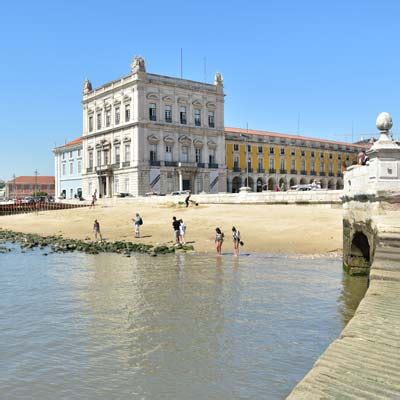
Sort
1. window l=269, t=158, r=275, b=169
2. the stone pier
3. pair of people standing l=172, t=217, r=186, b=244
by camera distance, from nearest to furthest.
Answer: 1. the stone pier
2. pair of people standing l=172, t=217, r=186, b=244
3. window l=269, t=158, r=275, b=169

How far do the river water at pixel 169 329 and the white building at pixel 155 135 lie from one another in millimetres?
49161

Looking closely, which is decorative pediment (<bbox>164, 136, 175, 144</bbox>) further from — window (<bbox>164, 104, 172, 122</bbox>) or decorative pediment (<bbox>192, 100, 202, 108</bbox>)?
decorative pediment (<bbox>192, 100, 202, 108</bbox>)

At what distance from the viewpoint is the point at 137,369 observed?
26.8 ft

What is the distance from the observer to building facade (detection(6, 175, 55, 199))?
15212cm

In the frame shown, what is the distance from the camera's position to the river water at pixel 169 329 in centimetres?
756

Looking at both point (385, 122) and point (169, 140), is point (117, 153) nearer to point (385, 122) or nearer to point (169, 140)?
point (169, 140)

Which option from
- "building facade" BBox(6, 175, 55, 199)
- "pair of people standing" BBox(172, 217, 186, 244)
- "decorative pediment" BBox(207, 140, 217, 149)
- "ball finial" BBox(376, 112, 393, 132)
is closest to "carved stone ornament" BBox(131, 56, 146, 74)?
"decorative pediment" BBox(207, 140, 217, 149)

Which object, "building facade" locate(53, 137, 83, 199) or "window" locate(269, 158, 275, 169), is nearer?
"building facade" locate(53, 137, 83, 199)

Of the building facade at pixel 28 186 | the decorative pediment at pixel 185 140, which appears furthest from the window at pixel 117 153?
the building facade at pixel 28 186

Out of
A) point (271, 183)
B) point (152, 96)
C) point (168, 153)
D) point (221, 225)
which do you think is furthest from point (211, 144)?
point (221, 225)

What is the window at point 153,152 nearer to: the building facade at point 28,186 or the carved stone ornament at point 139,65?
the carved stone ornament at point 139,65

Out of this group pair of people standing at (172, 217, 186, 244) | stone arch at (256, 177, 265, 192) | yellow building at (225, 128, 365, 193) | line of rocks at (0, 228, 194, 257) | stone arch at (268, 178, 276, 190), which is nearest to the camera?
line of rocks at (0, 228, 194, 257)

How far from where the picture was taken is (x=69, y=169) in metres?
86.8

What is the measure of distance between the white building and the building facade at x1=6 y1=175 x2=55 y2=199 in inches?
3176
